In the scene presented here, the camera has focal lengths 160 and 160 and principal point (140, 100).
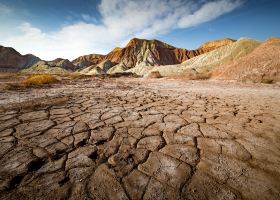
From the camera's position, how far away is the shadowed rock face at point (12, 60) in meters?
71.7

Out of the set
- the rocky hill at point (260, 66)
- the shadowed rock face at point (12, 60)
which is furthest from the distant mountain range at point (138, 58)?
the rocky hill at point (260, 66)

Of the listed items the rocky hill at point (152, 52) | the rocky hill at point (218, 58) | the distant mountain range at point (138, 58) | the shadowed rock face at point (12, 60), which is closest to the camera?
the rocky hill at point (218, 58)

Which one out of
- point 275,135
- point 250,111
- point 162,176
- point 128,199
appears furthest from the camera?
point 250,111

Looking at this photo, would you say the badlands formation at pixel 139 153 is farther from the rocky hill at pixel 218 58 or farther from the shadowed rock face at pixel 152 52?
the shadowed rock face at pixel 152 52

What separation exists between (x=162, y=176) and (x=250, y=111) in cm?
253

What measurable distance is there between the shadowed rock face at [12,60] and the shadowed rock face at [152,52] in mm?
25760

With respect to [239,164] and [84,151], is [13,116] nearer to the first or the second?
[84,151]

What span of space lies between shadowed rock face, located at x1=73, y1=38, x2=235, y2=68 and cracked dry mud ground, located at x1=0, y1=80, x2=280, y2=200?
65.2 metres

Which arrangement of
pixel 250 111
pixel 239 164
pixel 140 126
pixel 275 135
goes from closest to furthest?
pixel 239 164 < pixel 275 135 < pixel 140 126 < pixel 250 111

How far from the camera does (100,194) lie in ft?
3.63

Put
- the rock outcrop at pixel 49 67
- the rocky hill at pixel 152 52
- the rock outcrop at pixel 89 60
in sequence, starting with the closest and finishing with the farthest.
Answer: the rock outcrop at pixel 49 67, the rocky hill at pixel 152 52, the rock outcrop at pixel 89 60

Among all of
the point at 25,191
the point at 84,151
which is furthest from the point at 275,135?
the point at 25,191

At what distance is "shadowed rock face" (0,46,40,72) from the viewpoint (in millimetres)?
71713

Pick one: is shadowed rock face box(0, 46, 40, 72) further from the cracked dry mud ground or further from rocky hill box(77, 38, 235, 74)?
the cracked dry mud ground
